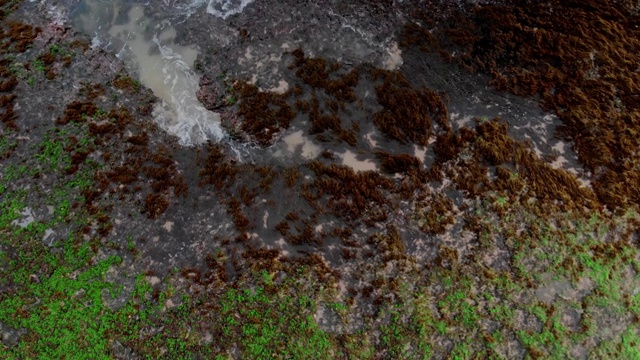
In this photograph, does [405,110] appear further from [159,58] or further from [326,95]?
[159,58]

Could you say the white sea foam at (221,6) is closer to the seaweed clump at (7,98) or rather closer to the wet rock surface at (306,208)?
the wet rock surface at (306,208)

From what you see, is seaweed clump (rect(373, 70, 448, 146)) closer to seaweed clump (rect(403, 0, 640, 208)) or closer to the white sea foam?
seaweed clump (rect(403, 0, 640, 208))

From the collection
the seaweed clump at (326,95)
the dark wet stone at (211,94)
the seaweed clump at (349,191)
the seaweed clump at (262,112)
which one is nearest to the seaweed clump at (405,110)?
the seaweed clump at (326,95)

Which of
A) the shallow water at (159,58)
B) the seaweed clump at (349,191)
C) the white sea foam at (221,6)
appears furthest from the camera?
the white sea foam at (221,6)

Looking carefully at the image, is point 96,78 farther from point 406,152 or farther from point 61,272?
point 406,152

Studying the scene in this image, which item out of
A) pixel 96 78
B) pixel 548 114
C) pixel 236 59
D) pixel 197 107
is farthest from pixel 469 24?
pixel 96 78

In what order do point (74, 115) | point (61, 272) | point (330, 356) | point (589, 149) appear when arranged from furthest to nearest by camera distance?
point (74, 115)
point (589, 149)
point (61, 272)
point (330, 356)

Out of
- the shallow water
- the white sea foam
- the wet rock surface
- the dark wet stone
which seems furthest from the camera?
the white sea foam

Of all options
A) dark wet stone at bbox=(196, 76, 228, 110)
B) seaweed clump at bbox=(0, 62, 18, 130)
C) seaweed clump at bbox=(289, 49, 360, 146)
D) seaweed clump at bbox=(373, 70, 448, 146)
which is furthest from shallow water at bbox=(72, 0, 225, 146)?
seaweed clump at bbox=(373, 70, 448, 146)

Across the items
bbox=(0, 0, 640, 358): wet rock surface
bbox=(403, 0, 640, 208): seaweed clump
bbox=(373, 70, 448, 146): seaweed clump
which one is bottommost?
bbox=(0, 0, 640, 358): wet rock surface

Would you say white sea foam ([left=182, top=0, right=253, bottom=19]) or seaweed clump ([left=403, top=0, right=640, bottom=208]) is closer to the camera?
seaweed clump ([left=403, top=0, right=640, bottom=208])

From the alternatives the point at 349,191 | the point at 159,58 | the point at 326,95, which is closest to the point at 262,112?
the point at 326,95
